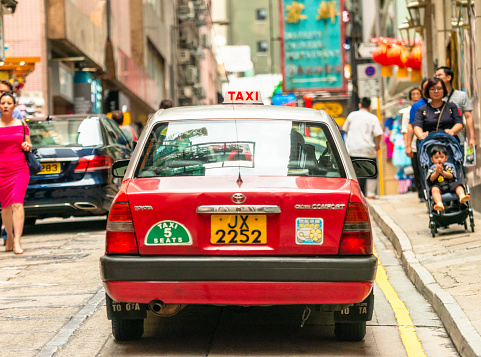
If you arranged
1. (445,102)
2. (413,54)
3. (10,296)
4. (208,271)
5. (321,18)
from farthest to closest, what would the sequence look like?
(321,18), (413,54), (445,102), (10,296), (208,271)

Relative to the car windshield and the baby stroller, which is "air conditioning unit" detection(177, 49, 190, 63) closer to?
the car windshield

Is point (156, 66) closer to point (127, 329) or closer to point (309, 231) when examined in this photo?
point (127, 329)

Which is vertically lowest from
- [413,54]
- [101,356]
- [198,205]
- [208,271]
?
[101,356]

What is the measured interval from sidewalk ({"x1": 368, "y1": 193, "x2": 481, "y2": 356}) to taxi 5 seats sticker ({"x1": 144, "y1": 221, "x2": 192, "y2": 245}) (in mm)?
1731

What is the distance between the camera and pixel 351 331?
598 centimetres

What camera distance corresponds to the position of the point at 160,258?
17.7 ft

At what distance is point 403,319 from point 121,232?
240 cm

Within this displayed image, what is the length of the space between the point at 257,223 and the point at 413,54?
711 inches

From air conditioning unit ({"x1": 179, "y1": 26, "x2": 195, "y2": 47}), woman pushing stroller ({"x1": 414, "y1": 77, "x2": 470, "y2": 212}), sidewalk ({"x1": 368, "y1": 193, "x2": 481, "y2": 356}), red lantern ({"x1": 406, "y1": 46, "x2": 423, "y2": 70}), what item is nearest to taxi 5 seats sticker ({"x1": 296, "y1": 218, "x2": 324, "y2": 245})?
sidewalk ({"x1": 368, "y1": 193, "x2": 481, "y2": 356})

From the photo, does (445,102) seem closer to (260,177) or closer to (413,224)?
Result: (413,224)

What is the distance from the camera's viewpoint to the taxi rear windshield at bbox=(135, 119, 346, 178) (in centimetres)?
581

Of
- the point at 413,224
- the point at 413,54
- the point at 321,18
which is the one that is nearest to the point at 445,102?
the point at 413,224

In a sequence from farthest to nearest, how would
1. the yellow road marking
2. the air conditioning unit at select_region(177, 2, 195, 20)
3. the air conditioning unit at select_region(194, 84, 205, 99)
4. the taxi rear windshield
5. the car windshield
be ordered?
the air conditioning unit at select_region(194, 84, 205, 99)
the air conditioning unit at select_region(177, 2, 195, 20)
the car windshield
the yellow road marking
the taxi rear windshield

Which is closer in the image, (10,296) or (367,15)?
(10,296)
